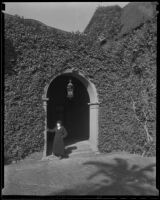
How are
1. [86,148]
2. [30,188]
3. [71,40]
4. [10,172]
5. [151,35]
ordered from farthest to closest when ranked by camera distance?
[86,148]
[71,40]
[151,35]
[10,172]
[30,188]

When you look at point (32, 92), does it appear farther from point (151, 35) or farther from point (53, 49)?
point (151, 35)

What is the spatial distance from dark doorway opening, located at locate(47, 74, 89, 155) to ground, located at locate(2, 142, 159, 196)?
511cm

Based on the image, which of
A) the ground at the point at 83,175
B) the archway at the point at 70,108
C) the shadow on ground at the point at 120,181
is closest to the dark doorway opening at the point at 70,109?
the archway at the point at 70,108

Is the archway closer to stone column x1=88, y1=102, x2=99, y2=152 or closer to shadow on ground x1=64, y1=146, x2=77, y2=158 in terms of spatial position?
shadow on ground x1=64, y1=146, x2=77, y2=158

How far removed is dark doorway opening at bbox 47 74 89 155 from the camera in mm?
16234

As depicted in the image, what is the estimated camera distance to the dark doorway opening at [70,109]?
16234 millimetres

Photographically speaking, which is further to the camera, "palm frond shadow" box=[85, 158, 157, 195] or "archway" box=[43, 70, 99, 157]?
"archway" box=[43, 70, 99, 157]

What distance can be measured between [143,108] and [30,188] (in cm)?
595

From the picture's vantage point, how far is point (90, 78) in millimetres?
11711

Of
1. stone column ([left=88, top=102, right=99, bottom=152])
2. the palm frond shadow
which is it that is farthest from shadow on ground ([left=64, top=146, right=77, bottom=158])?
the palm frond shadow

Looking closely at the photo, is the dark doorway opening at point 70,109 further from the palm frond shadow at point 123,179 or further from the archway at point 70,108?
the palm frond shadow at point 123,179

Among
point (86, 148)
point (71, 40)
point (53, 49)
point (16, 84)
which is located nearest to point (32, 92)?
point (16, 84)

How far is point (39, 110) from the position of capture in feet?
34.3

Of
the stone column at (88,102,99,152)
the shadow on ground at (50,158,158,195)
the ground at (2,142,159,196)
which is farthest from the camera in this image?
the stone column at (88,102,99,152)
